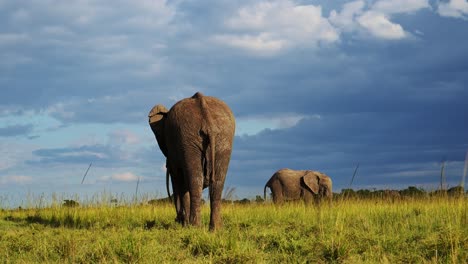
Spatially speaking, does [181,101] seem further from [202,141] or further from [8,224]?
[8,224]

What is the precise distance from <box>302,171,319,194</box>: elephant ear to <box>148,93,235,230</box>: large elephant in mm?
15990

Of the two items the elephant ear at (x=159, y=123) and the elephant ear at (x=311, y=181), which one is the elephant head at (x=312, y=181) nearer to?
the elephant ear at (x=311, y=181)

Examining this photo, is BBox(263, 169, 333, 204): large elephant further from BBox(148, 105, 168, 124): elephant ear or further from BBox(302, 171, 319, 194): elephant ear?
BBox(148, 105, 168, 124): elephant ear

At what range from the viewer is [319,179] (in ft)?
89.6

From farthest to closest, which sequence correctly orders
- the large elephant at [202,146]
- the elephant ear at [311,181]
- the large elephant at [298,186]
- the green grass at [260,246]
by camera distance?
the elephant ear at [311,181] → the large elephant at [298,186] → the large elephant at [202,146] → the green grass at [260,246]

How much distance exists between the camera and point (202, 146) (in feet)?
35.0

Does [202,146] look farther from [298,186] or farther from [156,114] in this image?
[298,186]

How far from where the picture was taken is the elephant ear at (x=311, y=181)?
26.5 meters

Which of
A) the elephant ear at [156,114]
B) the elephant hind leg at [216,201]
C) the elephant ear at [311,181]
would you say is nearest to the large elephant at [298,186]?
the elephant ear at [311,181]

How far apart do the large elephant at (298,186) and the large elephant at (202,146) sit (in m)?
15.4

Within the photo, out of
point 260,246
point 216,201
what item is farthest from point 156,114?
point 260,246

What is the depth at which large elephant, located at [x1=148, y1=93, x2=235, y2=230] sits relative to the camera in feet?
34.9

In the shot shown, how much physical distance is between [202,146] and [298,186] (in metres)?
16.5

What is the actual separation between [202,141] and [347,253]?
13.6 feet
